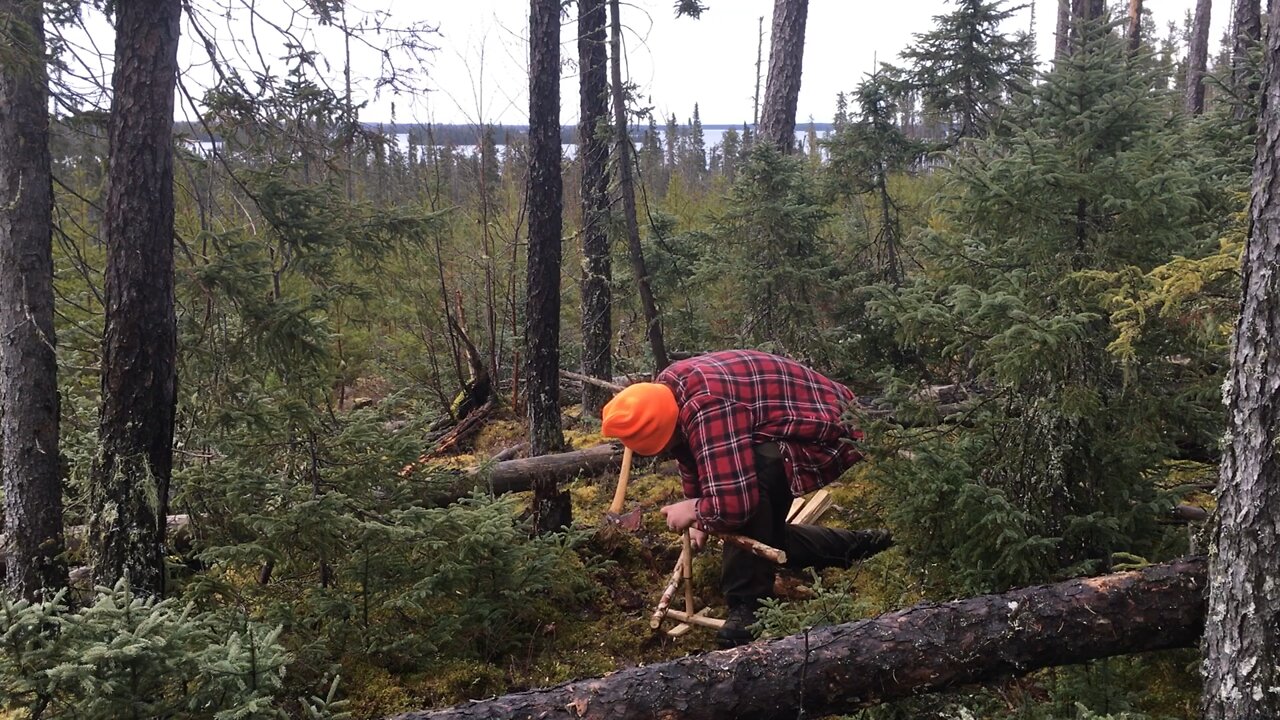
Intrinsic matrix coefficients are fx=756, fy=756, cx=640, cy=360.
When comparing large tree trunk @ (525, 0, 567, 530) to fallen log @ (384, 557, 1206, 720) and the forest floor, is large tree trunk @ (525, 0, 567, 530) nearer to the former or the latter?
the forest floor

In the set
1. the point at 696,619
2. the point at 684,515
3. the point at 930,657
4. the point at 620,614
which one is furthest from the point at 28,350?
Answer: the point at 930,657

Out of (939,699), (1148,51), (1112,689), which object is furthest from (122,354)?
(1148,51)

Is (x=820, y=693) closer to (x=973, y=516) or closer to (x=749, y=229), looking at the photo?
(x=973, y=516)

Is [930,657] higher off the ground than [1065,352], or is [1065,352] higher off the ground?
[1065,352]

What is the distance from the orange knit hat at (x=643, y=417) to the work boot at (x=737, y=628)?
1.00 m

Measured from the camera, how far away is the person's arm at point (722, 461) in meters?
3.92

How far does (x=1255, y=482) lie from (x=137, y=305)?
445 cm

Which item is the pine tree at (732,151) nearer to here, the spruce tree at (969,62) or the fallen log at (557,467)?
the spruce tree at (969,62)

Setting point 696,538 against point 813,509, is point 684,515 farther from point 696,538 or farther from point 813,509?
point 813,509

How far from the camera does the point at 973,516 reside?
339cm

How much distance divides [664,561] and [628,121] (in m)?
4.02

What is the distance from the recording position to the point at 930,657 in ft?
8.80

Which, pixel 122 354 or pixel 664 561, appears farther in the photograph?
pixel 664 561

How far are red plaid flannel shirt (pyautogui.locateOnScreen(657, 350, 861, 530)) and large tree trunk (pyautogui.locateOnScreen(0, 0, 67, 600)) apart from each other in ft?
11.8
